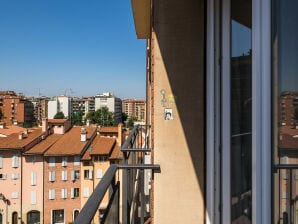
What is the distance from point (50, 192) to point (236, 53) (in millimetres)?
26279

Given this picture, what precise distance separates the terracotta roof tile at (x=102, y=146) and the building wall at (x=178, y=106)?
23.5 metres

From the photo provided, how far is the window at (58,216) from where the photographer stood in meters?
24.9

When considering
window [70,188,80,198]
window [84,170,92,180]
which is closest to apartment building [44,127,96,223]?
window [70,188,80,198]

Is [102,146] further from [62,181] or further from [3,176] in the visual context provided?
[3,176]

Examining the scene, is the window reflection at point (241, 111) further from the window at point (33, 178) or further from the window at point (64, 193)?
the window at point (33, 178)

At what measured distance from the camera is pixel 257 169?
0.96 metres

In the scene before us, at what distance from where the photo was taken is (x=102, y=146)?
25.8m

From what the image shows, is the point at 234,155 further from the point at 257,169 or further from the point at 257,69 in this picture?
the point at 257,69

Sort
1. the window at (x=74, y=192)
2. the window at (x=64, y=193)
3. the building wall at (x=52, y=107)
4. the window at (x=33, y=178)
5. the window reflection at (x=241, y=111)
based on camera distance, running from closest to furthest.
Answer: the window reflection at (x=241, y=111) → the window at (x=33, y=178) → the window at (x=64, y=193) → the window at (x=74, y=192) → the building wall at (x=52, y=107)

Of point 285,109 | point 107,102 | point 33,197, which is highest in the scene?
point 107,102

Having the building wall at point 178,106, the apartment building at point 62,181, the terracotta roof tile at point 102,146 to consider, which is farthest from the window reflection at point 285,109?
the apartment building at point 62,181

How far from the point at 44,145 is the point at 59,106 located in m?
39.4

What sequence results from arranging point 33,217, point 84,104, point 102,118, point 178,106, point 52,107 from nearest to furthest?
1. point 178,106
2. point 33,217
3. point 102,118
4. point 52,107
5. point 84,104

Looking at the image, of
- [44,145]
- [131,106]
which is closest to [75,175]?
[44,145]
